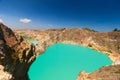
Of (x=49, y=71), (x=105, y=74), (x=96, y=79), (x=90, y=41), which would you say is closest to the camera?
(x=96, y=79)

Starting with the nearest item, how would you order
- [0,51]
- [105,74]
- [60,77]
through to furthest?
1. [0,51]
2. [105,74]
3. [60,77]

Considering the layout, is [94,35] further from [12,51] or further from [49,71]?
[12,51]

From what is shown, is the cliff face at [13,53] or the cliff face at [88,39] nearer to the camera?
the cliff face at [13,53]

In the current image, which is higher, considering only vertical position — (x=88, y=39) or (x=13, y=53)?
(x=13, y=53)

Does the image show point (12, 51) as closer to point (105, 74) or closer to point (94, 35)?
point (105, 74)

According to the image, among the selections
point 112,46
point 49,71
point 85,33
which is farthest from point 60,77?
point 85,33

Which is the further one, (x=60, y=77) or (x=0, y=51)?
(x=60, y=77)

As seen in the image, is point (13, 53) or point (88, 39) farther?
point (88, 39)

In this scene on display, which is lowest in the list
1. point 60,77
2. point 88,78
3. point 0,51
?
point 60,77

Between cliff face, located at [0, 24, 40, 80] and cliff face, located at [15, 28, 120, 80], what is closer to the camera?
cliff face, located at [0, 24, 40, 80]

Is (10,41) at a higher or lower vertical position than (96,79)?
higher
